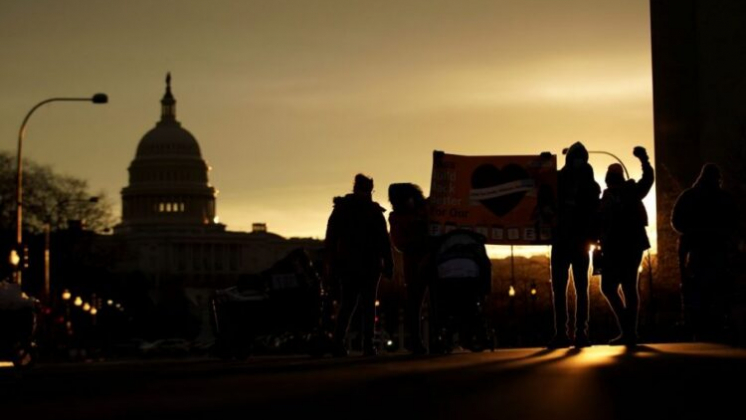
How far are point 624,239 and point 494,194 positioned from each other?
2.17 meters

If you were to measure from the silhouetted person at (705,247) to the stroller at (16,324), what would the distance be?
27.8 feet

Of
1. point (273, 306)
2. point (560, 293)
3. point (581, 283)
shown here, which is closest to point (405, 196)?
point (560, 293)

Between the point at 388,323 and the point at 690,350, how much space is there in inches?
3826

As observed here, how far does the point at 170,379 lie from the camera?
37.2 ft

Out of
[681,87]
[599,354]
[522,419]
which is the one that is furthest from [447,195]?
[681,87]

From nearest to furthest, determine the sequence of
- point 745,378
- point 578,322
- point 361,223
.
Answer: point 745,378
point 578,322
point 361,223

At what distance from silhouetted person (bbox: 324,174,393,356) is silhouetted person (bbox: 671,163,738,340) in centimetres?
268

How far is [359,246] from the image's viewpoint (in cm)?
1853

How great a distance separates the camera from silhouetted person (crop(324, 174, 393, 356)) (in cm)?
1853

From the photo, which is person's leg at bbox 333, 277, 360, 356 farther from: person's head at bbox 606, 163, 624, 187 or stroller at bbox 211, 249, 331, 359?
stroller at bbox 211, 249, 331, 359

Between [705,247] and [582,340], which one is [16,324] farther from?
[705,247]

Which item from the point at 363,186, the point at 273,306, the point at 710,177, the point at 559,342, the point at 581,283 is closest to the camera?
the point at 559,342

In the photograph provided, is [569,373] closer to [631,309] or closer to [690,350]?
[690,350]

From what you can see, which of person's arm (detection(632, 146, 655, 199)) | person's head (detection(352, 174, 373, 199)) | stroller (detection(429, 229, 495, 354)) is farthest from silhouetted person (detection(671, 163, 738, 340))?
person's head (detection(352, 174, 373, 199))
